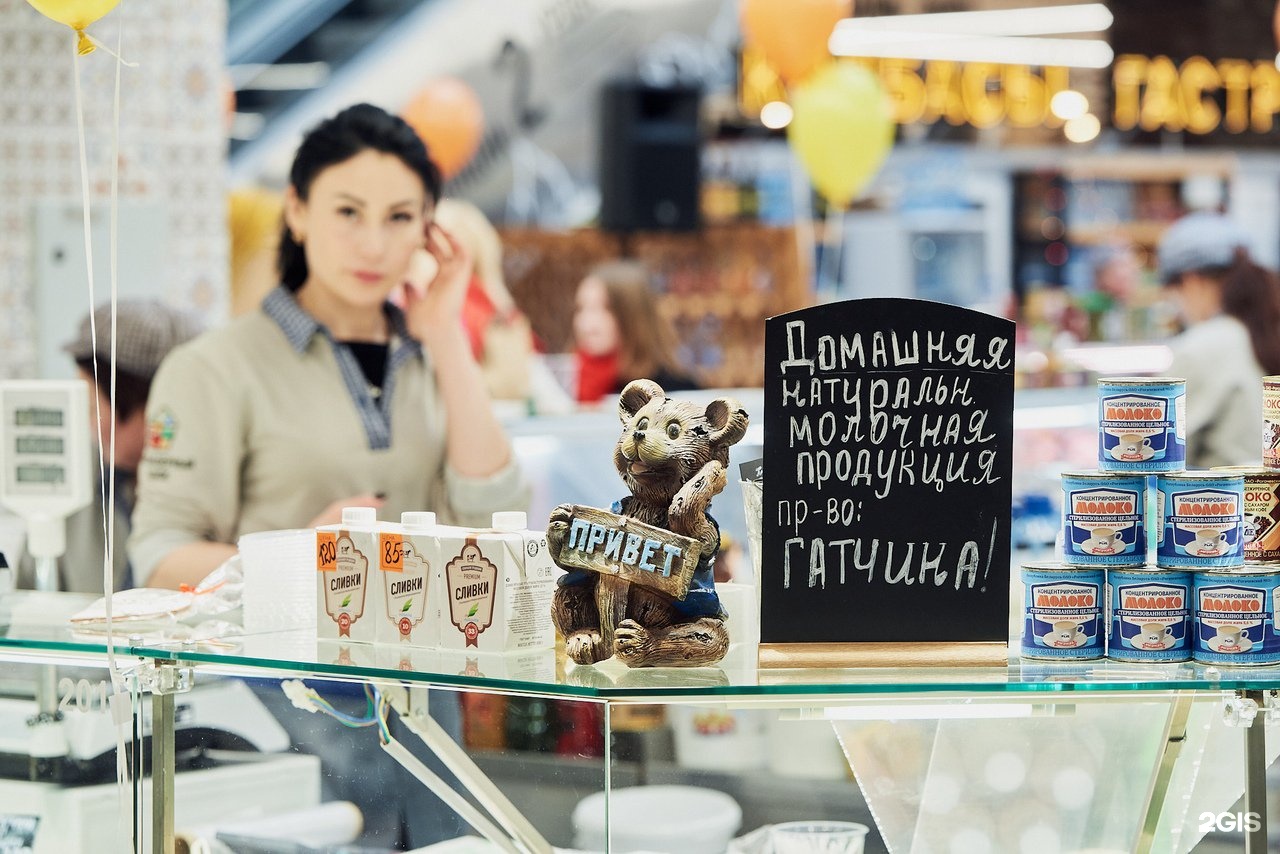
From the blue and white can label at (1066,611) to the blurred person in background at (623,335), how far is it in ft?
16.9

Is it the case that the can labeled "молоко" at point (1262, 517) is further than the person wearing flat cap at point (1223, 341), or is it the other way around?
Result: the person wearing flat cap at point (1223, 341)

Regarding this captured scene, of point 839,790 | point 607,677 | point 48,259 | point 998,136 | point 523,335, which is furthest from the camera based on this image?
point 998,136

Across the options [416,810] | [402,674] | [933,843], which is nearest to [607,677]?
[402,674]

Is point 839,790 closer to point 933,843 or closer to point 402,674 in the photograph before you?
point 933,843

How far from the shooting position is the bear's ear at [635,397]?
1.62 meters

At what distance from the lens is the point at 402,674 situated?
5.13ft

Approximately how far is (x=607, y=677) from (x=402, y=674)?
228mm

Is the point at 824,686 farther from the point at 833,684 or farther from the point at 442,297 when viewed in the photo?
the point at 442,297

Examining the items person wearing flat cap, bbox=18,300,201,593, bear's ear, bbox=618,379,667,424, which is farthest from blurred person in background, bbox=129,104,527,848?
bear's ear, bbox=618,379,667,424

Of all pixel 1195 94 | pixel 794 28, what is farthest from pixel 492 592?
pixel 1195 94

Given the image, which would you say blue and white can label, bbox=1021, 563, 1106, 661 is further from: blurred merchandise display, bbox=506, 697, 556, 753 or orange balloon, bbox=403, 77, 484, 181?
orange balloon, bbox=403, 77, 484, 181

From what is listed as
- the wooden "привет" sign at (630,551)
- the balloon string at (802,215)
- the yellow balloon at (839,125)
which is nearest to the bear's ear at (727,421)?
the wooden "привет" sign at (630,551)

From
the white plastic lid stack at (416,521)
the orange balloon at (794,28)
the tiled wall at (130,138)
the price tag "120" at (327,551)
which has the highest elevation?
the orange balloon at (794,28)

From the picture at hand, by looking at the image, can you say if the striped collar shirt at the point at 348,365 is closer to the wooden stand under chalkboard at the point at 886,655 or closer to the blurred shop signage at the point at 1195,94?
the wooden stand under chalkboard at the point at 886,655
